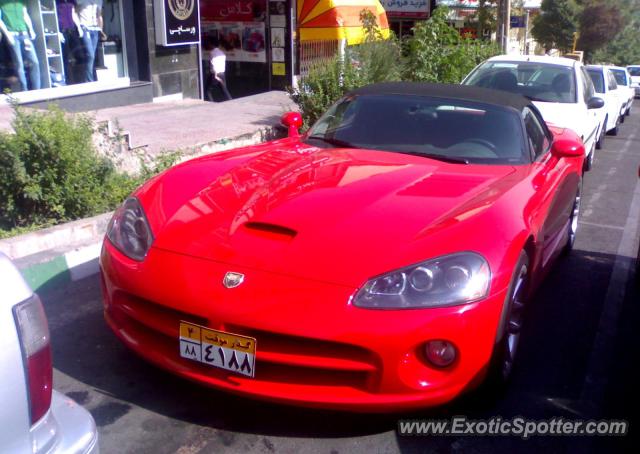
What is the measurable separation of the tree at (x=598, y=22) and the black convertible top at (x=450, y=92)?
3977cm

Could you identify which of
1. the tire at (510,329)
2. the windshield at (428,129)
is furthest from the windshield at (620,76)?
the tire at (510,329)

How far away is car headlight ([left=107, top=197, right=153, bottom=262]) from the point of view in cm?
337

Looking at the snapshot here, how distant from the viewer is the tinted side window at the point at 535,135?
468 cm

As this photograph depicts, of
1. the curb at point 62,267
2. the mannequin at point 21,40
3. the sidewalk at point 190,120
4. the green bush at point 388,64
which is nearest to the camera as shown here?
the curb at point 62,267

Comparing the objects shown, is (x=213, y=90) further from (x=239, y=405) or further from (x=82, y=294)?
(x=239, y=405)

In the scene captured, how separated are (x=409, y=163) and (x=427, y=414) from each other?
1.53m

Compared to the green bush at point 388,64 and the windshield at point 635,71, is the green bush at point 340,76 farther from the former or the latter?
the windshield at point 635,71

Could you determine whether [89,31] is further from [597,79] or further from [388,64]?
[597,79]

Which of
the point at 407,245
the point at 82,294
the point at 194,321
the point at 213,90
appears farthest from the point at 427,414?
the point at 213,90

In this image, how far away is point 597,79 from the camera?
1320 centimetres

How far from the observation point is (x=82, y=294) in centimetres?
473

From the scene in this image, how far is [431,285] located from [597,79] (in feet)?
38.2

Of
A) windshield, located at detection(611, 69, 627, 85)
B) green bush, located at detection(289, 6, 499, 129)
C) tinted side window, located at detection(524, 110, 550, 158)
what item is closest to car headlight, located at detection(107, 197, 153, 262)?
tinted side window, located at detection(524, 110, 550, 158)

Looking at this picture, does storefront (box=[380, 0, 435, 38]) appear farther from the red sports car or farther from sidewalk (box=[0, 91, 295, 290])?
the red sports car
